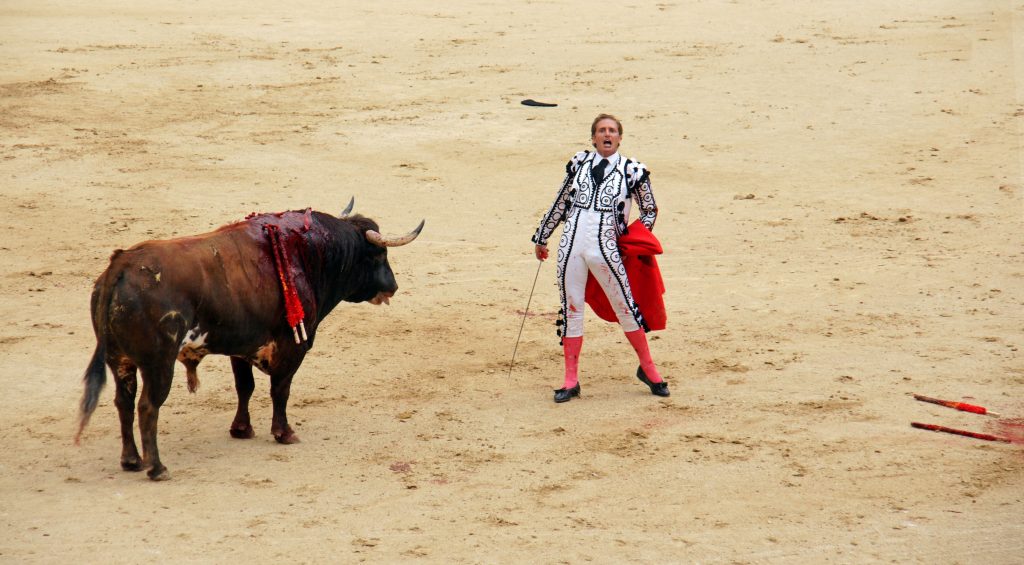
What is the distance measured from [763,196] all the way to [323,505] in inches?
263

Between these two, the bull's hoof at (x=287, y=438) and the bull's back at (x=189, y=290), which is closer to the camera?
the bull's back at (x=189, y=290)

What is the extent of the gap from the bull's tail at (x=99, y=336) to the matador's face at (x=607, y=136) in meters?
2.87

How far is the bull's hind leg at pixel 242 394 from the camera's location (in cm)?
740

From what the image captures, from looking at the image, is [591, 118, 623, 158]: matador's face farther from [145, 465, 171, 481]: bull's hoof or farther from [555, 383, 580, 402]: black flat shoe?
[145, 465, 171, 481]: bull's hoof

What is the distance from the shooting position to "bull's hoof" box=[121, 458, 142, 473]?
6848 millimetres

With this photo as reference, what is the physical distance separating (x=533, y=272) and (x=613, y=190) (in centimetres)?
275

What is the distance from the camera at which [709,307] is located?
387 inches

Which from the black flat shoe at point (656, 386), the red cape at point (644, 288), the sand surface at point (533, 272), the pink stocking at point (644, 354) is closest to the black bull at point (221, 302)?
the sand surface at point (533, 272)

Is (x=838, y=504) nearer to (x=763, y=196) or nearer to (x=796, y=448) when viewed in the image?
(x=796, y=448)

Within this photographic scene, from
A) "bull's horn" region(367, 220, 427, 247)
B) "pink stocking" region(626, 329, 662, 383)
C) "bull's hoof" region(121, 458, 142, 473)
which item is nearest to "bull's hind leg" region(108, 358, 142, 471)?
"bull's hoof" region(121, 458, 142, 473)

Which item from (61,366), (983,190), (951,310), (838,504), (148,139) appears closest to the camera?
(838,504)

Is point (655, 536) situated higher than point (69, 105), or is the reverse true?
point (69, 105)

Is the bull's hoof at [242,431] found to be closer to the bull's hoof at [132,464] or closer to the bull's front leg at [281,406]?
the bull's front leg at [281,406]

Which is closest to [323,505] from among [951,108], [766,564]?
[766,564]
